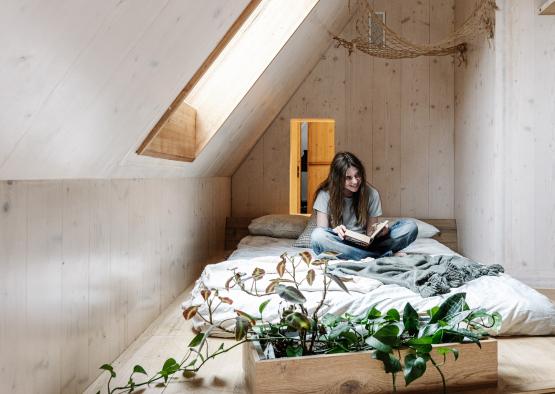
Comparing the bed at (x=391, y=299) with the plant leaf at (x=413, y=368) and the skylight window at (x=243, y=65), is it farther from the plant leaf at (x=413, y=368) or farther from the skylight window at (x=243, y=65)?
the skylight window at (x=243, y=65)

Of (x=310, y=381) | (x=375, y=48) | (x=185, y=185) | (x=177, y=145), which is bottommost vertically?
(x=310, y=381)

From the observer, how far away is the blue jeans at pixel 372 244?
2768 mm

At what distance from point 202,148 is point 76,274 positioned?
1.33 meters

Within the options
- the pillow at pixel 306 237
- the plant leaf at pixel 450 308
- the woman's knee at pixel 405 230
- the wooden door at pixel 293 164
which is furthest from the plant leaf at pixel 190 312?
the wooden door at pixel 293 164

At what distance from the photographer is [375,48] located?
11.6 ft

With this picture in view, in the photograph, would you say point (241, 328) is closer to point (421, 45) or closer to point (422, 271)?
point (422, 271)

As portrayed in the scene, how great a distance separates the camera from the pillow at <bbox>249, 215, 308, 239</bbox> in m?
3.71

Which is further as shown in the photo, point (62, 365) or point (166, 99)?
point (166, 99)

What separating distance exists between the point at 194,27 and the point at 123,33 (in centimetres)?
40

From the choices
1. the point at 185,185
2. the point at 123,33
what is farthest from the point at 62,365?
the point at 185,185

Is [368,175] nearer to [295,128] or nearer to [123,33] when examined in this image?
[295,128]

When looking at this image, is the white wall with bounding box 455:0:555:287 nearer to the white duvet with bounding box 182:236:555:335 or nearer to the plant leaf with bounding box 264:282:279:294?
the white duvet with bounding box 182:236:555:335

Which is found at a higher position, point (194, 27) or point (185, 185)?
point (194, 27)

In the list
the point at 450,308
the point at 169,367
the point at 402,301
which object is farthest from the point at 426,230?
the point at 169,367
